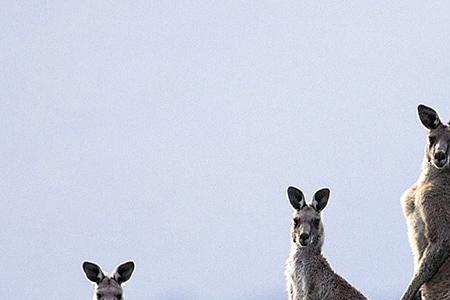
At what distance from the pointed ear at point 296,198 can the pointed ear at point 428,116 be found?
1836mm

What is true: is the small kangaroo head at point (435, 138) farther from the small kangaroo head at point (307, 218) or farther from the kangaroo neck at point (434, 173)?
the small kangaroo head at point (307, 218)

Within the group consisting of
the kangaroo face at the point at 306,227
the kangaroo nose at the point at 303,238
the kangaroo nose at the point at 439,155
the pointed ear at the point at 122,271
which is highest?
the kangaroo nose at the point at 439,155

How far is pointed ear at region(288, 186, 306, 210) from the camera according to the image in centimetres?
1220

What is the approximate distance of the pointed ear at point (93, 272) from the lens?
11430 millimetres

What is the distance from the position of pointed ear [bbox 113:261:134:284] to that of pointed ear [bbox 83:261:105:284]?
0.17m

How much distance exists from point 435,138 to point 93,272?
4.39 m

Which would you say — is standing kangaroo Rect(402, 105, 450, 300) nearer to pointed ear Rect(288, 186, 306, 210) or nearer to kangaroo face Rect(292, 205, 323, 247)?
kangaroo face Rect(292, 205, 323, 247)

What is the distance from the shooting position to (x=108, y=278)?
11.5 m

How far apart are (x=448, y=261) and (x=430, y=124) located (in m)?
1.67

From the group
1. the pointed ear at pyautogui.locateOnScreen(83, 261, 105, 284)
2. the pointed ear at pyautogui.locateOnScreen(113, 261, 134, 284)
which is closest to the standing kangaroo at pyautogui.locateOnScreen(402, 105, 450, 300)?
the pointed ear at pyautogui.locateOnScreen(113, 261, 134, 284)

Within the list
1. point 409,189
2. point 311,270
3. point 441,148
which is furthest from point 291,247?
point 441,148

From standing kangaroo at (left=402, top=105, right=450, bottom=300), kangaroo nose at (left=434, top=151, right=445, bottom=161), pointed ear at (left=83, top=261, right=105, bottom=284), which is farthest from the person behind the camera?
pointed ear at (left=83, top=261, right=105, bottom=284)

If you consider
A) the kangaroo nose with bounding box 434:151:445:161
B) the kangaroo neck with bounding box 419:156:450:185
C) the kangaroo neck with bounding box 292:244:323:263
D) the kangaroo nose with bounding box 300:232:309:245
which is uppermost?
the kangaroo nose with bounding box 434:151:445:161

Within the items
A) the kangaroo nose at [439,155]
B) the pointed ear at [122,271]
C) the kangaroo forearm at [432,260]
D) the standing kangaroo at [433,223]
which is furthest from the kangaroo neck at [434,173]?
the pointed ear at [122,271]
